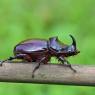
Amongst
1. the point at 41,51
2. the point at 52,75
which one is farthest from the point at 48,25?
the point at 52,75

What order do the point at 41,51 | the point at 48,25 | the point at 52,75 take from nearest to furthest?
1. the point at 52,75
2. the point at 41,51
3. the point at 48,25

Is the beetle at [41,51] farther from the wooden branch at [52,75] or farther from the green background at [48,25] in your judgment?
the green background at [48,25]

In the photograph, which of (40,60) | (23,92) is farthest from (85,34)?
(40,60)

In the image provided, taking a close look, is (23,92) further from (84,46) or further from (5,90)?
(84,46)

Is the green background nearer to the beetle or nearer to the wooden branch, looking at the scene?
the beetle

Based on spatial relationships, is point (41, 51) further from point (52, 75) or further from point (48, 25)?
point (48, 25)
